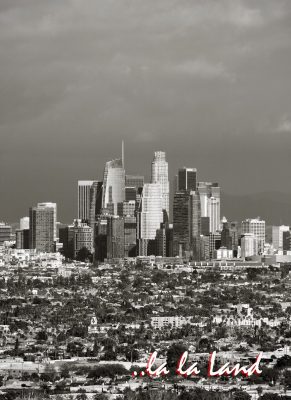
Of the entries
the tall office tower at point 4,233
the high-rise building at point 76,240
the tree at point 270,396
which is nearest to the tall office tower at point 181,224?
the high-rise building at point 76,240

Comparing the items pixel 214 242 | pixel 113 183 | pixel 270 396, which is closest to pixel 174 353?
pixel 270 396

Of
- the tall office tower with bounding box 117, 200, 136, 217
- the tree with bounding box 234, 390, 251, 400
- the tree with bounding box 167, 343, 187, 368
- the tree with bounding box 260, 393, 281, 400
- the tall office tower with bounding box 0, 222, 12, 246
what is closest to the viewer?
the tree with bounding box 234, 390, 251, 400

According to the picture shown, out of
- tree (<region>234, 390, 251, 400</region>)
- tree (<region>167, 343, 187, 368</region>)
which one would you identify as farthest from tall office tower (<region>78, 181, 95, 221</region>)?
tree (<region>234, 390, 251, 400</region>)

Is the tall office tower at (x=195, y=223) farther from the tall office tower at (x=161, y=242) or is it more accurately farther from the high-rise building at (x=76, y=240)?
the high-rise building at (x=76, y=240)

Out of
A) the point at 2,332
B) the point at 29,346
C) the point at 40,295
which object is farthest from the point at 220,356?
the point at 40,295

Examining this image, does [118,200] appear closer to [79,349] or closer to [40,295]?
[40,295]

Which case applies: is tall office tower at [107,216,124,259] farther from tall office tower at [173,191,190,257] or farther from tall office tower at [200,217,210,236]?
tall office tower at [200,217,210,236]

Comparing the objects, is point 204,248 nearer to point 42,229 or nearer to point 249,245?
point 249,245
